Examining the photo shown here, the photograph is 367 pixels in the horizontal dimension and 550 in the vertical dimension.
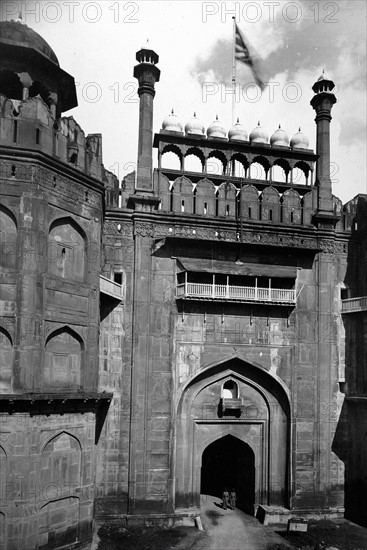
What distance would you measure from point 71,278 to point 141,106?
712 cm

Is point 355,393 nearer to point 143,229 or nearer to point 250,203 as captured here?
point 250,203

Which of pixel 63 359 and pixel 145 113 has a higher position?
pixel 145 113

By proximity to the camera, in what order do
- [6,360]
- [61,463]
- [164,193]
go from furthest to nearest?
1. [164,193]
2. [61,463]
3. [6,360]

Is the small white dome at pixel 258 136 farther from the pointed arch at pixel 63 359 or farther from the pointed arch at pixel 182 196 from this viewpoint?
the pointed arch at pixel 63 359

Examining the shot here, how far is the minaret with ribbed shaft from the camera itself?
19.2 meters

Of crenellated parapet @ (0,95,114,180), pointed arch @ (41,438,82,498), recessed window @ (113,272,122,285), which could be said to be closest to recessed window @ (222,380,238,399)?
recessed window @ (113,272,122,285)

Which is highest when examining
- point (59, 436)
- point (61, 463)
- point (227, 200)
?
point (227, 200)

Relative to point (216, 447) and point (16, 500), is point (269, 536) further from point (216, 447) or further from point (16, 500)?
point (16, 500)

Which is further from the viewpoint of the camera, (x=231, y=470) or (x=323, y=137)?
(x=231, y=470)

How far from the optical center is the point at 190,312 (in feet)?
63.0

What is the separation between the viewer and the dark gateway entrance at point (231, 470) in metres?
19.9

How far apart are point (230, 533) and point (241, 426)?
343 cm

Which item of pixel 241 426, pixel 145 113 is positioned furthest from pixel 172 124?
pixel 241 426

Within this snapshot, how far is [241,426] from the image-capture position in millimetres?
19562
